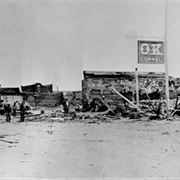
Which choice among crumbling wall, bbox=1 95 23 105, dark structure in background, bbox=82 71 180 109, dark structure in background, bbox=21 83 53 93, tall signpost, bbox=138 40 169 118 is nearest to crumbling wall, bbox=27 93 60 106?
crumbling wall, bbox=1 95 23 105

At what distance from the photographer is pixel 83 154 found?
6.54 metres

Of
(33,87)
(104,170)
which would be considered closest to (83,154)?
(104,170)

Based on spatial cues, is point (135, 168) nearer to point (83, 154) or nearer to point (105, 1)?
point (83, 154)

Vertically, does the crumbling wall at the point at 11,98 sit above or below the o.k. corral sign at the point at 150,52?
below

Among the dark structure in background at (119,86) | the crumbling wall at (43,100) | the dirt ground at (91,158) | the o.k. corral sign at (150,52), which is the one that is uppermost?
the o.k. corral sign at (150,52)

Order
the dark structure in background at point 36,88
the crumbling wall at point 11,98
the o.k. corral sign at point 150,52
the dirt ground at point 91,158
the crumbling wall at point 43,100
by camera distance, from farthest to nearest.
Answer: the dark structure in background at point 36,88, the crumbling wall at point 43,100, the crumbling wall at point 11,98, the o.k. corral sign at point 150,52, the dirt ground at point 91,158

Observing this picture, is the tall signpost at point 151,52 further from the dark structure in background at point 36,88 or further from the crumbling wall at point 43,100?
the dark structure in background at point 36,88

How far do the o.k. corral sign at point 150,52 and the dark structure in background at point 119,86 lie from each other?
349 inches

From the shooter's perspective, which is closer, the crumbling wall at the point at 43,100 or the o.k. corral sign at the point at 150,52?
the o.k. corral sign at the point at 150,52

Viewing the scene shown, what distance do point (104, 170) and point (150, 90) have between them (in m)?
18.6

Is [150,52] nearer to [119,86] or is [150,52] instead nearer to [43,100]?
[119,86]

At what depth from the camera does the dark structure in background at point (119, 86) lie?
2266 cm

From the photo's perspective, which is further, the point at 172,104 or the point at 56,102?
the point at 56,102

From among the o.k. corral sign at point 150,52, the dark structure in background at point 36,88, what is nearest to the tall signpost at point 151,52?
the o.k. corral sign at point 150,52
